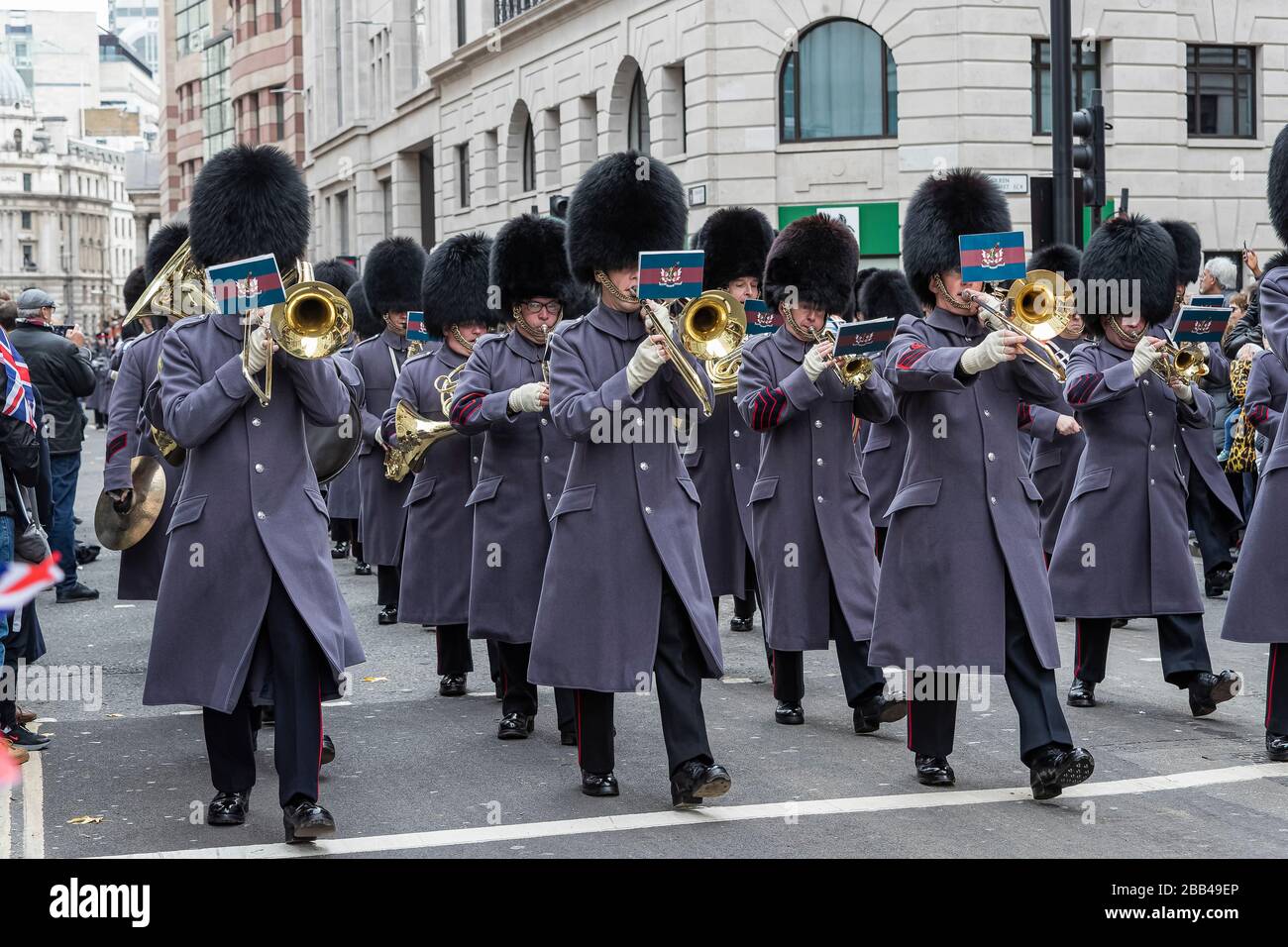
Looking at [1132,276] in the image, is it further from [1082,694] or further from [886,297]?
[886,297]

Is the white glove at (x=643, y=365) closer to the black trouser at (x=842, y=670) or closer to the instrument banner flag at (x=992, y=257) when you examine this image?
the instrument banner flag at (x=992, y=257)

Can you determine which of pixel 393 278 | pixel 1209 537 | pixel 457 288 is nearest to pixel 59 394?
pixel 393 278

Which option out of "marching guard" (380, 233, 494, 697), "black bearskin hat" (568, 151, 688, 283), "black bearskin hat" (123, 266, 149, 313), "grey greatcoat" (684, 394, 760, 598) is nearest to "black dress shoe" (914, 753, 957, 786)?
"black bearskin hat" (568, 151, 688, 283)

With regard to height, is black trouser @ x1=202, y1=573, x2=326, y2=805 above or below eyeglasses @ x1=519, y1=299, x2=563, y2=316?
below

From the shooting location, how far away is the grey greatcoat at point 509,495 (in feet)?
26.2

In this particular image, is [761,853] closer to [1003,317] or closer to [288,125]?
[1003,317]

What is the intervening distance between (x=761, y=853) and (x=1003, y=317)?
212 cm

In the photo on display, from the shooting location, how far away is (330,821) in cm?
602

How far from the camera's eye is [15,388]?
7.83 meters

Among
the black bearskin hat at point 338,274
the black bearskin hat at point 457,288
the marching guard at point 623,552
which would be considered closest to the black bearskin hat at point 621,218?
the marching guard at point 623,552

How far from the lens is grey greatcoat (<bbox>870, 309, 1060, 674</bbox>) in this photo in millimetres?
6797

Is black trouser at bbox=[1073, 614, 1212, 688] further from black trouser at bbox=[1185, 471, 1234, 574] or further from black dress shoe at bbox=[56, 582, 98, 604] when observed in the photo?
black dress shoe at bbox=[56, 582, 98, 604]

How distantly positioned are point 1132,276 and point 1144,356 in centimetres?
79

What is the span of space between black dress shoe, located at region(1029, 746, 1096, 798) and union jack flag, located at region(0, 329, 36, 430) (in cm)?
424
